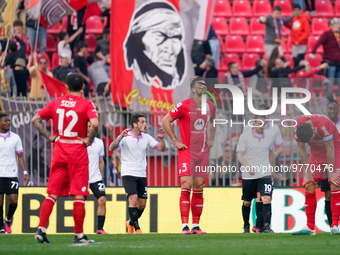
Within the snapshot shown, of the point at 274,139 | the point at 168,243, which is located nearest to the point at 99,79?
the point at 274,139

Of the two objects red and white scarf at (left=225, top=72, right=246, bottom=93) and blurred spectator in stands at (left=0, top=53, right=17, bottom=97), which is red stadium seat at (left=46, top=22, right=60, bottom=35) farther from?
red and white scarf at (left=225, top=72, right=246, bottom=93)

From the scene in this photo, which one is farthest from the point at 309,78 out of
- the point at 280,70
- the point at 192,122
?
the point at 192,122

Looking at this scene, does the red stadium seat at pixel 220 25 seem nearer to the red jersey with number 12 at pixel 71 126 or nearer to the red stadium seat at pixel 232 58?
the red stadium seat at pixel 232 58

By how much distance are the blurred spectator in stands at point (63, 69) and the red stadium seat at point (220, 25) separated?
6036 mm

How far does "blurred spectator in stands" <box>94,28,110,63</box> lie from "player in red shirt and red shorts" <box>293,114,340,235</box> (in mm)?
8086

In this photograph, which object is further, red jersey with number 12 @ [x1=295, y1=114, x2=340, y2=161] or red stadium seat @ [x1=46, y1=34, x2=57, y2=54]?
red stadium seat @ [x1=46, y1=34, x2=57, y2=54]

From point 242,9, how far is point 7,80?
28.2ft

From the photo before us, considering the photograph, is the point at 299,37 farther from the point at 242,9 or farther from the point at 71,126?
the point at 71,126

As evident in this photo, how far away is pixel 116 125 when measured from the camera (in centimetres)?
A: 1432

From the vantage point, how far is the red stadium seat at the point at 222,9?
71.9 feet

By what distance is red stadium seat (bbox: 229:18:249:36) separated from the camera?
21672 millimetres

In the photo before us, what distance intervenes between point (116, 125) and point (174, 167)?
1.36 m

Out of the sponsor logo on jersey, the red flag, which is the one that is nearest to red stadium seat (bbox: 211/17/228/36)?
the red flag

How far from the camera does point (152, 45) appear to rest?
15.4 metres
